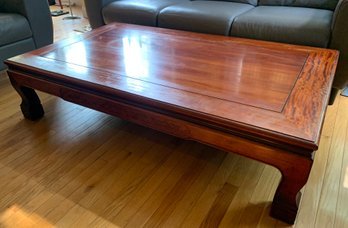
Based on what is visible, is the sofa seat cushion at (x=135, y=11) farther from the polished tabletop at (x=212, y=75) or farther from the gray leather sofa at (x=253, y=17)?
the polished tabletop at (x=212, y=75)

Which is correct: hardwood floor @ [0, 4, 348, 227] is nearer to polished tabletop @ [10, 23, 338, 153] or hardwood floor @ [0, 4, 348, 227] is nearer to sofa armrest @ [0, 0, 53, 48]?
polished tabletop @ [10, 23, 338, 153]

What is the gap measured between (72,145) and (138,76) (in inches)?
22.8

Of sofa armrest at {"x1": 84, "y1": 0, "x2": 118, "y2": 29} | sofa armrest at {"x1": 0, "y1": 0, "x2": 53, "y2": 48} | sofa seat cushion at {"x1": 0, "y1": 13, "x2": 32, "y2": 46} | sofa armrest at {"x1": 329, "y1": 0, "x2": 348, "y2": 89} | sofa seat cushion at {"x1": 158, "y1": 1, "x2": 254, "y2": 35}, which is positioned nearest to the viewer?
sofa armrest at {"x1": 329, "y1": 0, "x2": 348, "y2": 89}

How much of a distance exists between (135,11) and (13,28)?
92 cm

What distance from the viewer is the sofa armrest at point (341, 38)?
55.3 inches

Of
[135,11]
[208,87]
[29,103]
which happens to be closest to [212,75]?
[208,87]

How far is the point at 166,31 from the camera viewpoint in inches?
65.4

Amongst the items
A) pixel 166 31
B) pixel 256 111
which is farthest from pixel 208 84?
pixel 166 31

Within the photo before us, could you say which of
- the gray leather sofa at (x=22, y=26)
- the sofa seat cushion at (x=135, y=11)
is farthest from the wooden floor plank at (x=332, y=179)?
the gray leather sofa at (x=22, y=26)

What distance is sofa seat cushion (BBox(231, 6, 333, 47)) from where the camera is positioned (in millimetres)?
1517

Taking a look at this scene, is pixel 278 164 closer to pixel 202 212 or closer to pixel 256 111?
pixel 256 111

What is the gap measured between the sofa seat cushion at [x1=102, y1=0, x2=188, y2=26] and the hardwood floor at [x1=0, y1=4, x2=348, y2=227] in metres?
0.92

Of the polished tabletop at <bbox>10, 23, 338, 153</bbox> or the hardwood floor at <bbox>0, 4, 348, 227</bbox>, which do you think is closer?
the polished tabletop at <bbox>10, 23, 338, 153</bbox>

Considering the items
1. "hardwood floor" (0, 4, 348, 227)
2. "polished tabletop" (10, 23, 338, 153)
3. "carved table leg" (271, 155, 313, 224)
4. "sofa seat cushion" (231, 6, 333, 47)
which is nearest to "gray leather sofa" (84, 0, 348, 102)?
"sofa seat cushion" (231, 6, 333, 47)
